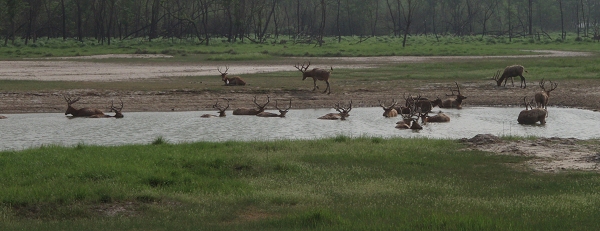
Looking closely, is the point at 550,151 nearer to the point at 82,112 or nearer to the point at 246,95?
the point at 82,112

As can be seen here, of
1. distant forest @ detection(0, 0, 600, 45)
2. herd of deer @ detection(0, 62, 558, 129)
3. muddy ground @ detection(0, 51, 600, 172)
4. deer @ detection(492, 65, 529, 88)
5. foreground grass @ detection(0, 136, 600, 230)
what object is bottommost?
foreground grass @ detection(0, 136, 600, 230)

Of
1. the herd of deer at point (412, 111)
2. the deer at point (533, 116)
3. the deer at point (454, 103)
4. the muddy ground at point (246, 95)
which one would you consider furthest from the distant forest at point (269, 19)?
the deer at point (533, 116)

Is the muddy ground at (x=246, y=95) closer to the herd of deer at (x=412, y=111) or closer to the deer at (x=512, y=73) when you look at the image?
the deer at (x=512, y=73)

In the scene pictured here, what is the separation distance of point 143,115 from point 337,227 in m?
16.2

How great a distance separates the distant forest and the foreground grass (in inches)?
1873

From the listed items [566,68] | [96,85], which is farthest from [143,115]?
[566,68]

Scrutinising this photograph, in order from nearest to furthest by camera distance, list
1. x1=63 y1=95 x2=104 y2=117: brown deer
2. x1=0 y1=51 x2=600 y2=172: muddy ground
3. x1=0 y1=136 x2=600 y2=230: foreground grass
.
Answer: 1. x1=0 y1=136 x2=600 y2=230: foreground grass
2. x1=63 y1=95 x2=104 y2=117: brown deer
3. x1=0 y1=51 x2=600 y2=172: muddy ground

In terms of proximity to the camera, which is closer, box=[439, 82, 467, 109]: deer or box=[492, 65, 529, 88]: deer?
box=[439, 82, 467, 109]: deer

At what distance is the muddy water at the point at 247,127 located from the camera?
18.3m

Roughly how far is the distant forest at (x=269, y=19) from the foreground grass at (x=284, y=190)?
47.6 m

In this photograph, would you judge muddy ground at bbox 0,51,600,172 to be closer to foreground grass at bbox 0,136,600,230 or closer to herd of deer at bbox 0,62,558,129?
herd of deer at bbox 0,62,558,129

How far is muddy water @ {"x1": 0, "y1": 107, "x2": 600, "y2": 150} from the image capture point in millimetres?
18344

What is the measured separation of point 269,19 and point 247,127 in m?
60.8

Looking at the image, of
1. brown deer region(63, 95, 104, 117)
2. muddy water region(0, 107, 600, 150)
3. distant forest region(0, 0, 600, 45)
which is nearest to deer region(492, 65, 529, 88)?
muddy water region(0, 107, 600, 150)
